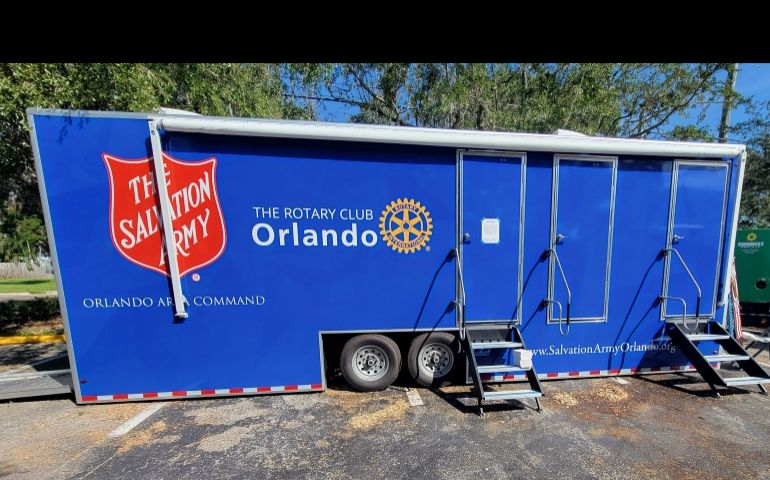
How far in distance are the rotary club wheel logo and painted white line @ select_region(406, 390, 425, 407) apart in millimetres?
1856

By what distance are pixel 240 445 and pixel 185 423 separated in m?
0.84

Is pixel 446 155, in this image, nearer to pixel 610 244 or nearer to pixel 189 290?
pixel 610 244

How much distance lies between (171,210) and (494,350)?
4.36 metres

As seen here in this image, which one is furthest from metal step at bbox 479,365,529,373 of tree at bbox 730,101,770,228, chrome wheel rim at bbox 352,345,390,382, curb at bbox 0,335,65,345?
tree at bbox 730,101,770,228

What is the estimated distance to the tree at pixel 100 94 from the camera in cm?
417

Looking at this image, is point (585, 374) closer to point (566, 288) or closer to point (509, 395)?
point (566, 288)

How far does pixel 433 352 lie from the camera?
4094mm

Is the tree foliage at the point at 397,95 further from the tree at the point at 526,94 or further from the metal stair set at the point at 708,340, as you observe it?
the metal stair set at the point at 708,340

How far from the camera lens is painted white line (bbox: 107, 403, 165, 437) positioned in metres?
3.27

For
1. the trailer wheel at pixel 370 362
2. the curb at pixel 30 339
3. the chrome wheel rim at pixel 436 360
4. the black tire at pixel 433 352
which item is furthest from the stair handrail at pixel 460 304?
the curb at pixel 30 339
